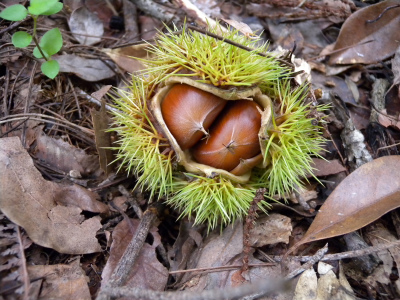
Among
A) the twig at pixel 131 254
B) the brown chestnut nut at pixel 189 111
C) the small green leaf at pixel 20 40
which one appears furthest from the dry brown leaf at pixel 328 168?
the small green leaf at pixel 20 40

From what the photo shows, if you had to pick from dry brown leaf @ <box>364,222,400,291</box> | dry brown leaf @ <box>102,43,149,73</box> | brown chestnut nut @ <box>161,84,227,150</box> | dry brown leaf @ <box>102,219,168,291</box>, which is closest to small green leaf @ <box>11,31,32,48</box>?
dry brown leaf @ <box>102,43,149,73</box>

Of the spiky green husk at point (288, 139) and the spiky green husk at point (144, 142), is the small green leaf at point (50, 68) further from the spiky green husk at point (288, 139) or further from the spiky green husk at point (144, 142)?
the spiky green husk at point (288, 139)

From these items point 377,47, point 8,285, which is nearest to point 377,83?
point 377,47

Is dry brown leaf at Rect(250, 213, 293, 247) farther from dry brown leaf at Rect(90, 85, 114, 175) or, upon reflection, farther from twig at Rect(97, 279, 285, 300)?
dry brown leaf at Rect(90, 85, 114, 175)

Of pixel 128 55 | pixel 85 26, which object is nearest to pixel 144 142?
pixel 128 55

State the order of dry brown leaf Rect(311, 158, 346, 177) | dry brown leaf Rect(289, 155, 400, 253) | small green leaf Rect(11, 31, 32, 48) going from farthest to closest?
dry brown leaf Rect(311, 158, 346, 177), small green leaf Rect(11, 31, 32, 48), dry brown leaf Rect(289, 155, 400, 253)

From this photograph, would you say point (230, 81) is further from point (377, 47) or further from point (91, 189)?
point (377, 47)

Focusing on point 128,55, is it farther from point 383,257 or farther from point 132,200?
point 383,257
